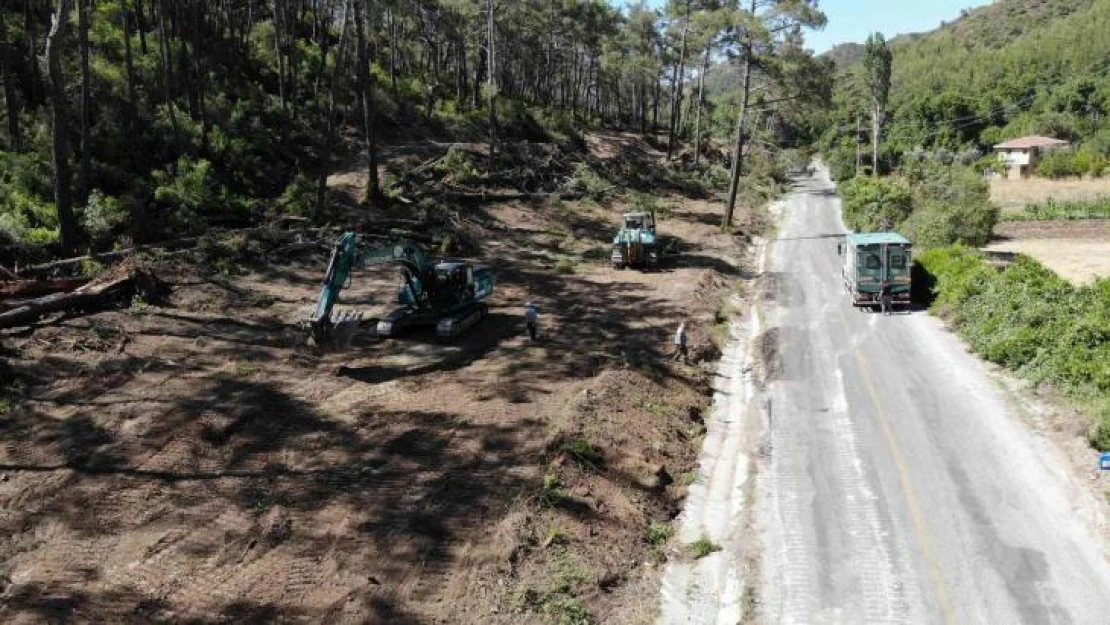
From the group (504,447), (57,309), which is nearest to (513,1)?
(57,309)

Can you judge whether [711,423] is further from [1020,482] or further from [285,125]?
[285,125]

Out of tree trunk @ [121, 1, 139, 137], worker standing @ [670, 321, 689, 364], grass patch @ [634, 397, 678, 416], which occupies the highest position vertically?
tree trunk @ [121, 1, 139, 137]

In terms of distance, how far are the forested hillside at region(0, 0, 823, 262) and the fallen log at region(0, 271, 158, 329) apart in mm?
3263

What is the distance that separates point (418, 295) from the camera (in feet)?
75.8

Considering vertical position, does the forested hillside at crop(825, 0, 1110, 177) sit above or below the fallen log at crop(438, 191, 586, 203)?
above

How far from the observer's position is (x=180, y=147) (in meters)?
35.5

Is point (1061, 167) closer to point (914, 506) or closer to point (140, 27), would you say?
point (914, 506)

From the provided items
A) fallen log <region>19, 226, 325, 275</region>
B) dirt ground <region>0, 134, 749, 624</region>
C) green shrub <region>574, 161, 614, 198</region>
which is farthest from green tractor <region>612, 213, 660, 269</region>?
green shrub <region>574, 161, 614, 198</region>

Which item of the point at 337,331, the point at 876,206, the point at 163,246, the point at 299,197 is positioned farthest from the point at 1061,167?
the point at 163,246

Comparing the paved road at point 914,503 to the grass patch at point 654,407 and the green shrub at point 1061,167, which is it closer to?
the grass patch at point 654,407

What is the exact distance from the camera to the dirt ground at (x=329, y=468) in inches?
439

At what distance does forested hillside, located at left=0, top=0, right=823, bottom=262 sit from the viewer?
91.5ft

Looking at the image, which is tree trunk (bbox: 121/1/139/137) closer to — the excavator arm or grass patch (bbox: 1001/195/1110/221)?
the excavator arm

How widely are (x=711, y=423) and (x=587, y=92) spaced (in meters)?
86.5
